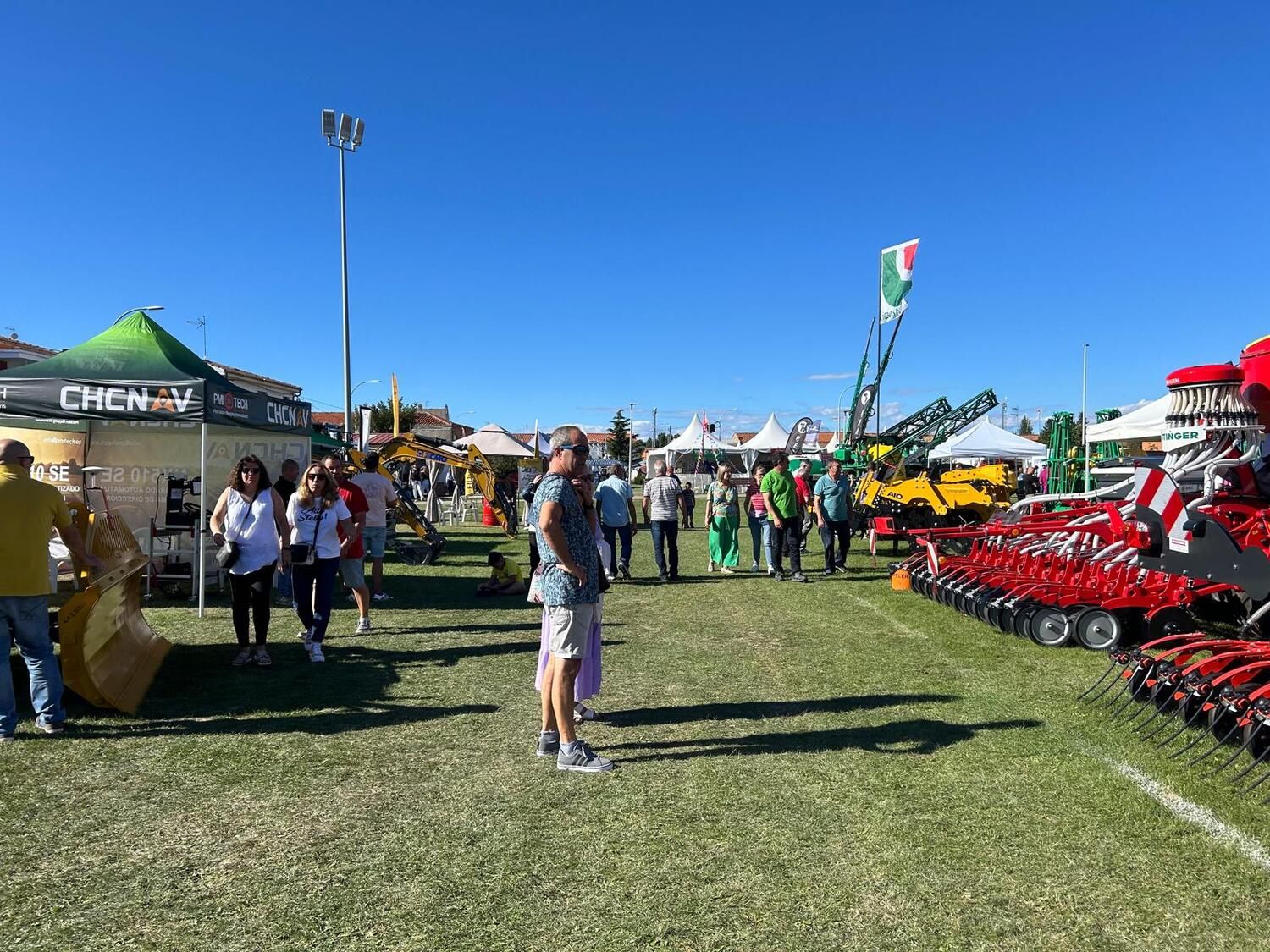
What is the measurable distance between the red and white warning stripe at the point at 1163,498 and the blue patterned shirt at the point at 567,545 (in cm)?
418

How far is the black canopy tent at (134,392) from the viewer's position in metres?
8.59

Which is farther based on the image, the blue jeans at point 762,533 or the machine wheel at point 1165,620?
the blue jeans at point 762,533

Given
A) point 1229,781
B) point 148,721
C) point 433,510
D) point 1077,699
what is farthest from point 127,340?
point 433,510

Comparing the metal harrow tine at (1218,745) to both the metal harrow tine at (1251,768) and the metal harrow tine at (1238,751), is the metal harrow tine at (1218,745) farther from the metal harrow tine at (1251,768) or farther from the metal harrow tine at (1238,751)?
the metal harrow tine at (1251,768)

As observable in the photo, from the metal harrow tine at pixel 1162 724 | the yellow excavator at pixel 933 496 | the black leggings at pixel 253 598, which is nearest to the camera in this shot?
the metal harrow tine at pixel 1162 724

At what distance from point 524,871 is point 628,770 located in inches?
47.1

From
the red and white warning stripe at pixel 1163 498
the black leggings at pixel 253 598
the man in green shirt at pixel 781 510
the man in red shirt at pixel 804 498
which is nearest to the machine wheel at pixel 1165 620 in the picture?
the red and white warning stripe at pixel 1163 498

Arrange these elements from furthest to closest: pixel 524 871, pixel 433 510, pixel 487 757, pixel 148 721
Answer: pixel 433 510, pixel 148 721, pixel 487 757, pixel 524 871

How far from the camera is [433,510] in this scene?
950 inches

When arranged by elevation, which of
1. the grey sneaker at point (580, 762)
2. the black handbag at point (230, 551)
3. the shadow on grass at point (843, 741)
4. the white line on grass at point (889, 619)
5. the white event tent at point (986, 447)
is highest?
the white event tent at point (986, 447)

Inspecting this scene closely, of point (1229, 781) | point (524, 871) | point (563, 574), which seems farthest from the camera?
point (563, 574)

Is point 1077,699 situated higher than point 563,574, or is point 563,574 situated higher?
point 563,574

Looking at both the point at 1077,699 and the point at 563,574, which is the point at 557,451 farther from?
the point at 1077,699

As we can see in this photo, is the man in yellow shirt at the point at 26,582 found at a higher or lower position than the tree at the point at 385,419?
lower
